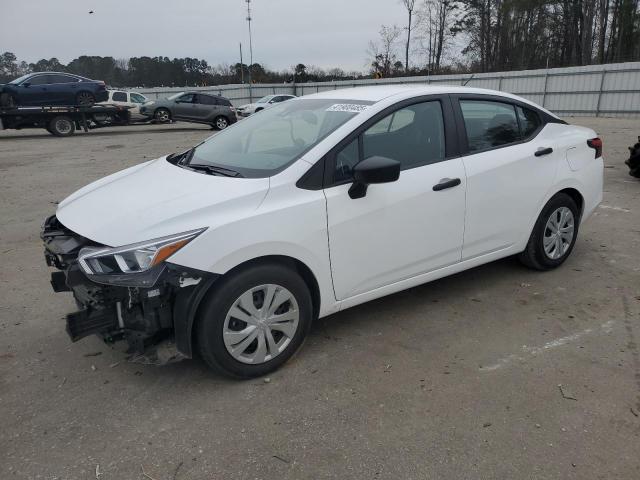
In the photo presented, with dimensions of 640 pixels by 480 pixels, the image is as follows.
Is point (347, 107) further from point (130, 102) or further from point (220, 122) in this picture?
point (130, 102)

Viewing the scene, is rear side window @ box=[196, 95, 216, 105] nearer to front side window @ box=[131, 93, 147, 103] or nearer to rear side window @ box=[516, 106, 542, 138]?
front side window @ box=[131, 93, 147, 103]

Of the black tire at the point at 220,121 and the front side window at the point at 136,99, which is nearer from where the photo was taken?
the black tire at the point at 220,121

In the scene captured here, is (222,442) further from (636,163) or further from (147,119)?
(147,119)

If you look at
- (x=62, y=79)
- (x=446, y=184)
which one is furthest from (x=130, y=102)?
(x=446, y=184)

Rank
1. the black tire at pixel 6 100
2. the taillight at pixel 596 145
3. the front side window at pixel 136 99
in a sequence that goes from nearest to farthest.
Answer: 1. the taillight at pixel 596 145
2. the black tire at pixel 6 100
3. the front side window at pixel 136 99

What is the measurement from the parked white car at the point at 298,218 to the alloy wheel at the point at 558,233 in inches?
3.0

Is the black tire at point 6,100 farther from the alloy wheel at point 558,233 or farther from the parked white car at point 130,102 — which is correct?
the alloy wheel at point 558,233

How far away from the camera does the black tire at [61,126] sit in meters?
19.8

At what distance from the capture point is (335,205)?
10.3 ft

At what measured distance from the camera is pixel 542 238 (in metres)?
4.48

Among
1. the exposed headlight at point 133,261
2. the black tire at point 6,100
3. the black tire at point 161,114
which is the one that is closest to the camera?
the exposed headlight at point 133,261

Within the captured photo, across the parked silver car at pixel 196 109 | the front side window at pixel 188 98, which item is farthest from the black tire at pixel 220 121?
the front side window at pixel 188 98

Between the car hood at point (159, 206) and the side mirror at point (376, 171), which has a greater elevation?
the side mirror at point (376, 171)

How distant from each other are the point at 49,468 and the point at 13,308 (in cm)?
223
